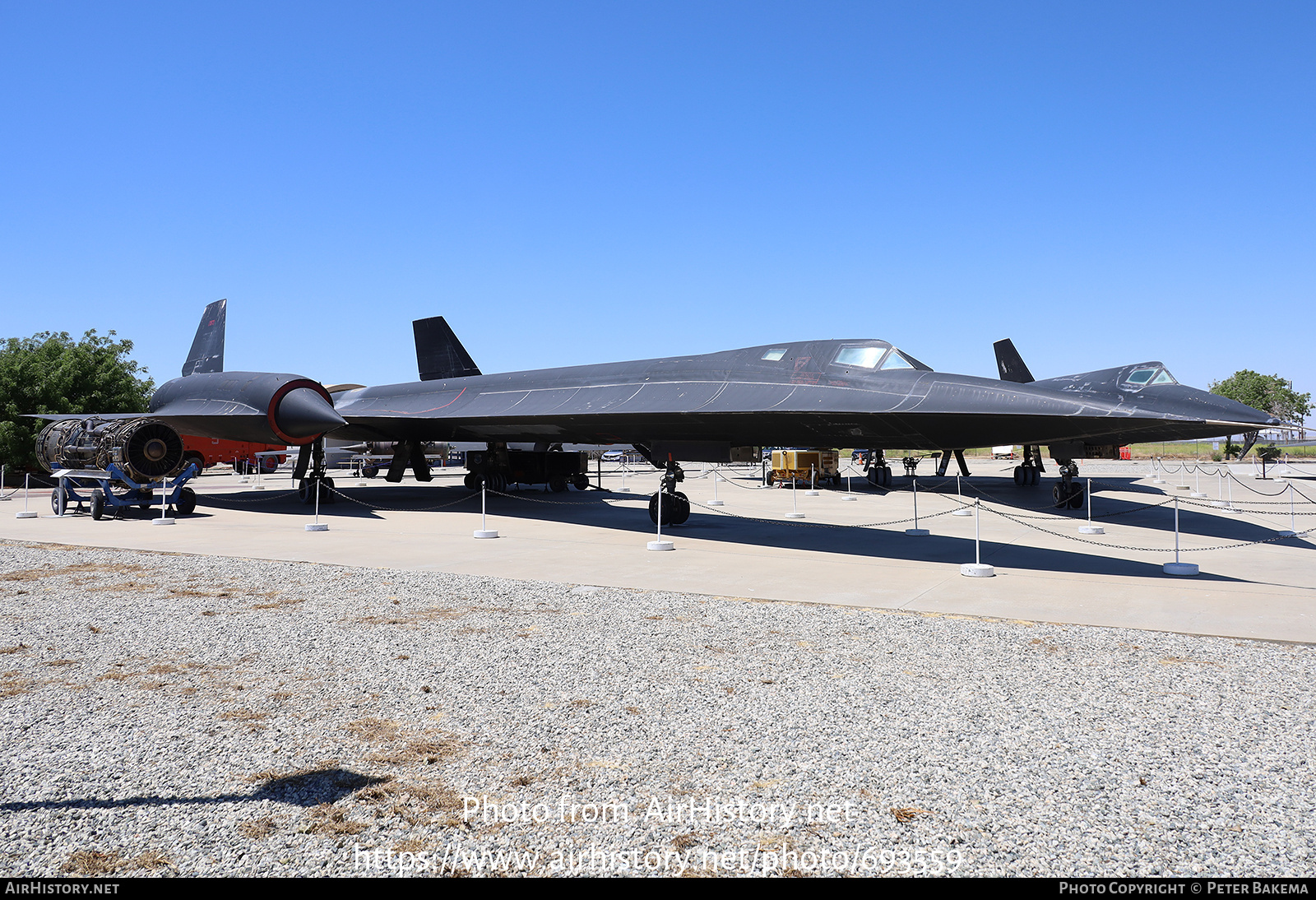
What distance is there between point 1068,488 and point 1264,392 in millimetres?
80866

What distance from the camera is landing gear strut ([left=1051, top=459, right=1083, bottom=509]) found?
15.4 metres

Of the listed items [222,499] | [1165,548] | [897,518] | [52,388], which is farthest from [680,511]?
Result: [52,388]

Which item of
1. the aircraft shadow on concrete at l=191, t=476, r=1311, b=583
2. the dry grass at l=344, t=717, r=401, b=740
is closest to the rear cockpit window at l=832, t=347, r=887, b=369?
the aircraft shadow on concrete at l=191, t=476, r=1311, b=583

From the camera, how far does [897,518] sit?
14.7m

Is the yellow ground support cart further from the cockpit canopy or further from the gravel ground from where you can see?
the gravel ground

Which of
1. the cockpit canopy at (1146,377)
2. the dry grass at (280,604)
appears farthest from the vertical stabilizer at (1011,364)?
the dry grass at (280,604)

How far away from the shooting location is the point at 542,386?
1424 centimetres

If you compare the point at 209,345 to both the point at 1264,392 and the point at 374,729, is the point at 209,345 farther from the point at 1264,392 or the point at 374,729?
the point at 1264,392

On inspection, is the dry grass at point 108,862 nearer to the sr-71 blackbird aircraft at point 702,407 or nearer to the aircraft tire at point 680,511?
the sr-71 blackbird aircraft at point 702,407

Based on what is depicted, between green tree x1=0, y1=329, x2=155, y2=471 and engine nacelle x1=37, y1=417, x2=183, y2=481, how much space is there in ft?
43.3

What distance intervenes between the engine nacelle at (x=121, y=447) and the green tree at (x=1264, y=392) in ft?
294
